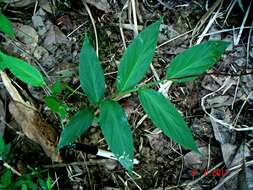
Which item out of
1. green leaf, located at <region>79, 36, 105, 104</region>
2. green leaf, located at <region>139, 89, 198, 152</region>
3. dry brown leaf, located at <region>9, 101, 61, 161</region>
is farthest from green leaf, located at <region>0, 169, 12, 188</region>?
green leaf, located at <region>139, 89, 198, 152</region>

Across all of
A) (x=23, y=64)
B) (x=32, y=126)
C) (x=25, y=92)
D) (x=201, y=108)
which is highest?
(x=23, y=64)

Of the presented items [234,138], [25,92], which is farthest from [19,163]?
Result: [234,138]

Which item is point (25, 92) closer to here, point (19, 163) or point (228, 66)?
point (19, 163)

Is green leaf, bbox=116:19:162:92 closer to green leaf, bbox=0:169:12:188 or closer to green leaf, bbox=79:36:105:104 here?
green leaf, bbox=79:36:105:104

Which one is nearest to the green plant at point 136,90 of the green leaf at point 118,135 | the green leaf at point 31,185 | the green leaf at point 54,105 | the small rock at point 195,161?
the green leaf at point 118,135

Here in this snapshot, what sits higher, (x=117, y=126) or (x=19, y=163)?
(x=117, y=126)

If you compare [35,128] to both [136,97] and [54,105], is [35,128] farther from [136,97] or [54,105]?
[136,97]

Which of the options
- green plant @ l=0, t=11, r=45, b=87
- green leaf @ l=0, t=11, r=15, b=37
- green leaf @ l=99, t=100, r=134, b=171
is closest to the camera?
green leaf @ l=99, t=100, r=134, b=171
